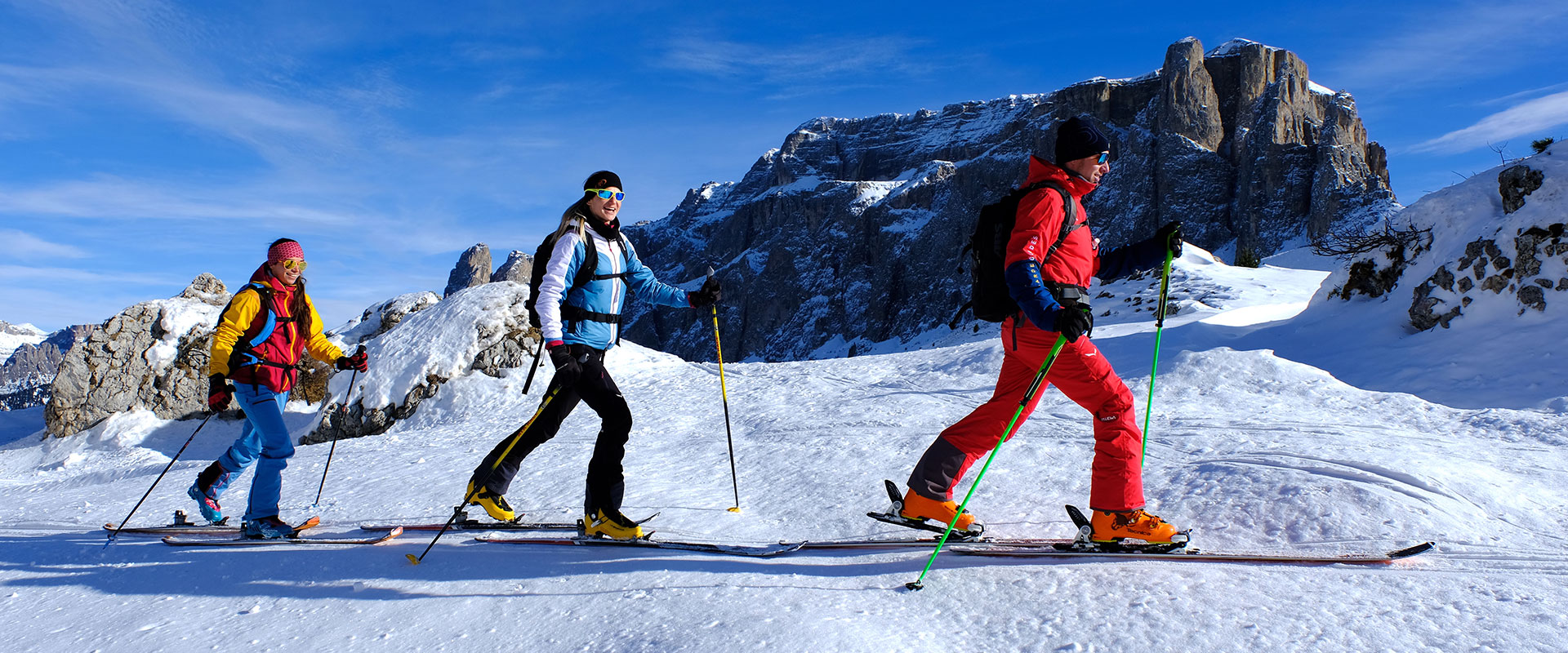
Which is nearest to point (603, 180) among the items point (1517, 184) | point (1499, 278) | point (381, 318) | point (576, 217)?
point (576, 217)

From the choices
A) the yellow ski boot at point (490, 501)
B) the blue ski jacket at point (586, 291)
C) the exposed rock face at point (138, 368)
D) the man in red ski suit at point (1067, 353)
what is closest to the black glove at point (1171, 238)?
the man in red ski suit at point (1067, 353)

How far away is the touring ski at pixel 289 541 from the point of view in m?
4.52

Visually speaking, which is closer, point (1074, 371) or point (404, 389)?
point (1074, 371)

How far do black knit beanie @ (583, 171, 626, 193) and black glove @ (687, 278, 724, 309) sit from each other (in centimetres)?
76

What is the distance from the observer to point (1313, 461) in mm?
4723

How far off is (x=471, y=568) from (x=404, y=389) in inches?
327

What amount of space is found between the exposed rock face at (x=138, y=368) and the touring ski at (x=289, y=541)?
41.4 ft

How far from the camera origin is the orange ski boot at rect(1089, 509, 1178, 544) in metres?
3.39

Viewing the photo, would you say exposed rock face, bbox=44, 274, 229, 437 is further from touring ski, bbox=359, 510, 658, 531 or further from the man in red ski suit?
the man in red ski suit

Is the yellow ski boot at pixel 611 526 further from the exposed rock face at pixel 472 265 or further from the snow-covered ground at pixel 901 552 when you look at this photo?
the exposed rock face at pixel 472 265

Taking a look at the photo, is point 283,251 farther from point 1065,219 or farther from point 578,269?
point 1065,219

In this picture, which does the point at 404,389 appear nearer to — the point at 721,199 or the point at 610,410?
the point at 610,410

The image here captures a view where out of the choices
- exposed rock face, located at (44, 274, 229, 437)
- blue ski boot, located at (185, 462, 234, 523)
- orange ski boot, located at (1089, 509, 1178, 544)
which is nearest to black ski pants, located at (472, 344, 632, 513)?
orange ski boot, located at (1089, 509, 1178, 544)

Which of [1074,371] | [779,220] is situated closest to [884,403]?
[1074,371]
